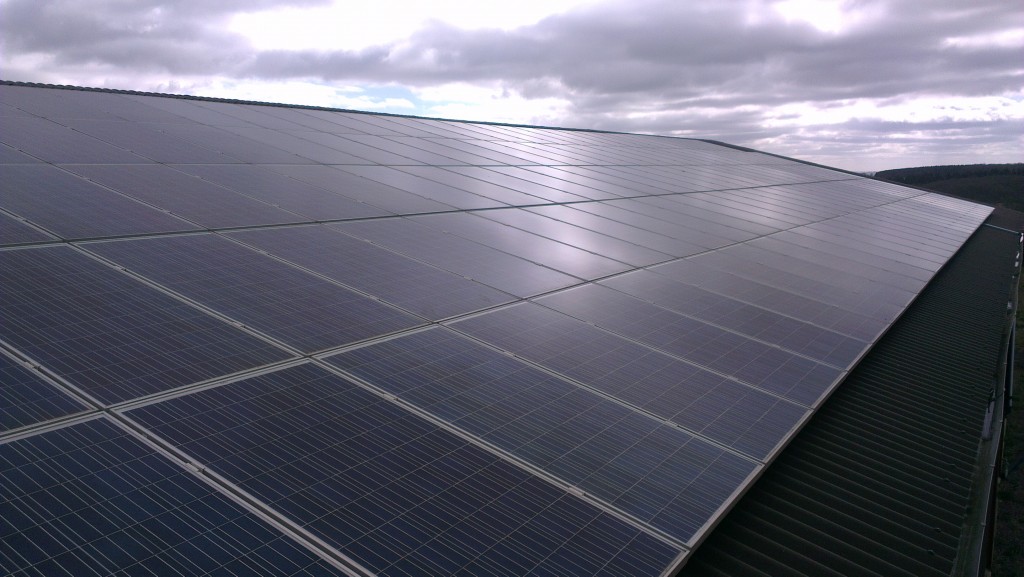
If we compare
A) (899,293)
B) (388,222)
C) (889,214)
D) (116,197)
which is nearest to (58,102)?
(116,197)

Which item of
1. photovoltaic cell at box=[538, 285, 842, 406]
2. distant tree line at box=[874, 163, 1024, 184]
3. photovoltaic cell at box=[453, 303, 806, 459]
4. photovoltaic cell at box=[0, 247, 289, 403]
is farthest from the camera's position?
distant tree line at box=[874, 163, 1024, 184]

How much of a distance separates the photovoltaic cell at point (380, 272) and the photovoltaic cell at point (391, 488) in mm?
3179

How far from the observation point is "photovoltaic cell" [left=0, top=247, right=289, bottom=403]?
6562 millimetres

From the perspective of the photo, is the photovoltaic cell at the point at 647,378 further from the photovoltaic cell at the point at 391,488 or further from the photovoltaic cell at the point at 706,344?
the photovoltaic cell at the point at 391,488

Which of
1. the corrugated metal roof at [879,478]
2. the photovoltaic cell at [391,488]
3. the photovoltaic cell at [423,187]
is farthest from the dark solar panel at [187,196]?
the corrugated metal roof at [879,478]

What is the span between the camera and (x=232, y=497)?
529 cm

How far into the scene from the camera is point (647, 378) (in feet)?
29.8

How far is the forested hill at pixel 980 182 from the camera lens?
10119 cm

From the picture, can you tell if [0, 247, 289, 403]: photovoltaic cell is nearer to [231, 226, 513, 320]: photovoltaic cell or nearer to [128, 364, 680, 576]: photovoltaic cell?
[128, 364, 680, 576]: photovoltaic cell

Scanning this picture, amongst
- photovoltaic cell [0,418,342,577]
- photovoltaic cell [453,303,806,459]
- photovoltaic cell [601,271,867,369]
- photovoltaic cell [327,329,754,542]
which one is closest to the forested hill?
photovoltaic cell [601,271,867,369]

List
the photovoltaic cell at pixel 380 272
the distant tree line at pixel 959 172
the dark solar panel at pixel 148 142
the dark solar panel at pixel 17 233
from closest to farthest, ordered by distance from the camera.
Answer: the dark solar panel at pixel 17 233, the photovoltaic cell at pixel 380 272, the dark solar panel at pixel 148 142, the distant tree line at pixel 959 172

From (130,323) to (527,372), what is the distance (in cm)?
446

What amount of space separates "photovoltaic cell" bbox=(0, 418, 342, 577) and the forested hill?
96421 mm

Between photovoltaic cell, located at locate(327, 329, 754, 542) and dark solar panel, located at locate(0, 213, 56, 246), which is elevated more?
dark solar panel, located at locate(0, 213, 56, 246)
